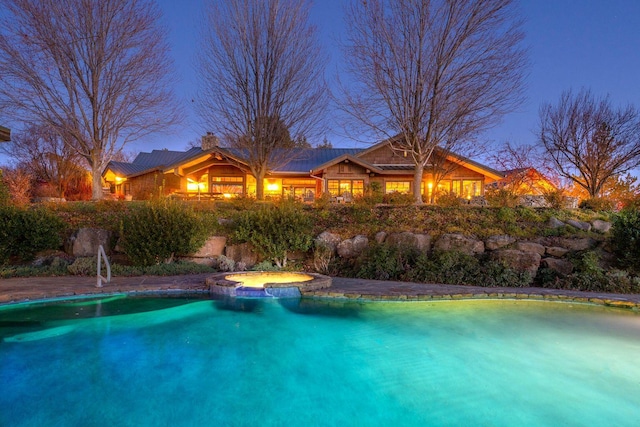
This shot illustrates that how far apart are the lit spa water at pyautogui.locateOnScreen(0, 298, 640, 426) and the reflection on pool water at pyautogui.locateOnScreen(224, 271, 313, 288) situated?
47.3 inches

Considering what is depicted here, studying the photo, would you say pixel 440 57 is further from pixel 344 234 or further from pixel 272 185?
pixel 272 185

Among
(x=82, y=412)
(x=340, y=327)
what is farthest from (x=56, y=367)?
(x=340, y=327)

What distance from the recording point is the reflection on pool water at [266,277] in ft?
27.4

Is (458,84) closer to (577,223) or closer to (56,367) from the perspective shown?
(577,223)

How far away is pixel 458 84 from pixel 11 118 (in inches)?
715

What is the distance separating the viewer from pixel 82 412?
376 cm

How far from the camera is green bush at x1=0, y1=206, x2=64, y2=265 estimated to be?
9117 mm

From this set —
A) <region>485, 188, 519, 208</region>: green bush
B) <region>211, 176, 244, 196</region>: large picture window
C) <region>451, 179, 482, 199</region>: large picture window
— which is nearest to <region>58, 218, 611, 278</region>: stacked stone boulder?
<region>485, 188, 519, 208</region>: green bush

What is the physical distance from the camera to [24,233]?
931cm

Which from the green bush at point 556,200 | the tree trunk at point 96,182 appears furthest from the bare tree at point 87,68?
the green bush at point 556,200

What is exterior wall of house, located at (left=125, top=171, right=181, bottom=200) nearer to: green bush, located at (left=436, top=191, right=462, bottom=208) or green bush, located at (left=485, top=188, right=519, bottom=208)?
green bush, located at (left=436, top=191, right=462, bottom=208)

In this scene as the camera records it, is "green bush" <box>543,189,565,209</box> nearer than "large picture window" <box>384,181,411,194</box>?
Yes

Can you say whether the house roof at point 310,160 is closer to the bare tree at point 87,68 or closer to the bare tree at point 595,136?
the bare tree at point 87,68

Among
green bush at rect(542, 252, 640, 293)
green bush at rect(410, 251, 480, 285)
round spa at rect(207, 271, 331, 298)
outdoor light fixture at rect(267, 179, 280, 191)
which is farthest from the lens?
outdoor light fixture at rect(267, 179, 280, 191)
